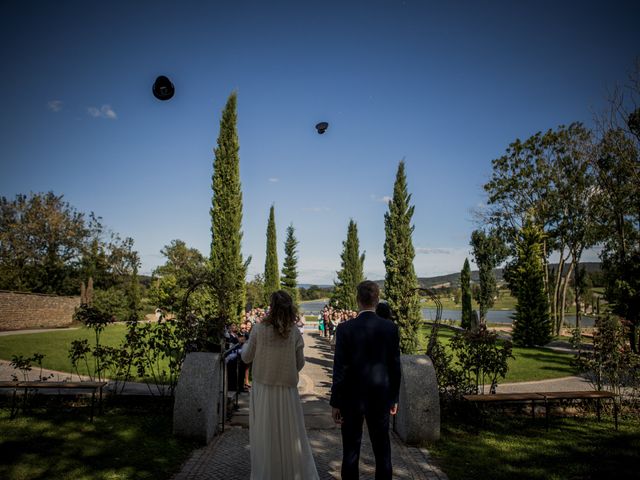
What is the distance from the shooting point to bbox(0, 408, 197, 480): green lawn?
380 centimetres

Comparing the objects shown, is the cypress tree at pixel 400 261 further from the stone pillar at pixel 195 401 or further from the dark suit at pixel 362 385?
the dark suit at pixel 362 385

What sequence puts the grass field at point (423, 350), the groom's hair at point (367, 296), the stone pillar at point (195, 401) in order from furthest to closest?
the grass field at point (423, 350) → the stone pillar at point (195, 401) → the groom's hair at point (367, 296)

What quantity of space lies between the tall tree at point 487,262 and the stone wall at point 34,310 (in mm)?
31994

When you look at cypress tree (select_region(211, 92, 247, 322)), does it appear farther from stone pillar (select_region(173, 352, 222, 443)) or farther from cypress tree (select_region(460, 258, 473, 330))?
cypress tree (select_region(460, 258, 473, 330))

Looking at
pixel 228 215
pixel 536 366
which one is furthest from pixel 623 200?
pixel 228 215

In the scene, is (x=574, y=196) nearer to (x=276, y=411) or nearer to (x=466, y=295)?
(x=466, y=295)

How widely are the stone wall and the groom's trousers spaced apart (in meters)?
26.2

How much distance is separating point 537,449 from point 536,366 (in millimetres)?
9503

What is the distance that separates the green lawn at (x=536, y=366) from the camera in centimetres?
1089

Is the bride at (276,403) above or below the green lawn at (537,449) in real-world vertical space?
above

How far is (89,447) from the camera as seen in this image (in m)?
4.42

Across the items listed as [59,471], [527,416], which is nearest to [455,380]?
[527,416]

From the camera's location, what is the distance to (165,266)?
44.0 m

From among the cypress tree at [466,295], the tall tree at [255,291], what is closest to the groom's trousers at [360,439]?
the cypress tree at [466,295]
